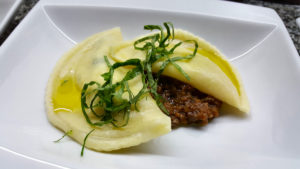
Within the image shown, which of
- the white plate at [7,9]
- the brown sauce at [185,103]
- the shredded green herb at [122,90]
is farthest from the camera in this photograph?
the white plate at [7,9]

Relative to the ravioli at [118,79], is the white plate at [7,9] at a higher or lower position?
higher

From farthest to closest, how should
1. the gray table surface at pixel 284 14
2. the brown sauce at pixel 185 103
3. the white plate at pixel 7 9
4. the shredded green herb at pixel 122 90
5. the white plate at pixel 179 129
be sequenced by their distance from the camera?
the gray table surface at pixel 284 14, the white plate at pixel 7 9, the brown sauce at pixel 185 103, the shredded green herb at pixel 122 90, the white plate at pixel 179 129

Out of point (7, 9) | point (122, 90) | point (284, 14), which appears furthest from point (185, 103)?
point (284, 14)

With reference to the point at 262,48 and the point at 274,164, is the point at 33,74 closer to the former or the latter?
the point at 274,164

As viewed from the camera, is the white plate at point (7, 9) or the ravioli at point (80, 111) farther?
the white plate at point (7, 9)

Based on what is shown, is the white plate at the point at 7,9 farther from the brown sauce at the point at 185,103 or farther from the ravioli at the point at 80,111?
the brown sauce at the point at 185,103

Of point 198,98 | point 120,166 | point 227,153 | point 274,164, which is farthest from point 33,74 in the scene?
point 274,164

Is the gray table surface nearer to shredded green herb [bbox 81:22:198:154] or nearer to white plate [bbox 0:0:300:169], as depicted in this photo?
white plate [bbox 0:0:300:169]

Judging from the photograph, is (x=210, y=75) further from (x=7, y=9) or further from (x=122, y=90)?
(x=7, y=9)

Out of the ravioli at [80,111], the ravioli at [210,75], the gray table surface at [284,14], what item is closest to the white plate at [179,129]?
the ravioli at [80,111]
